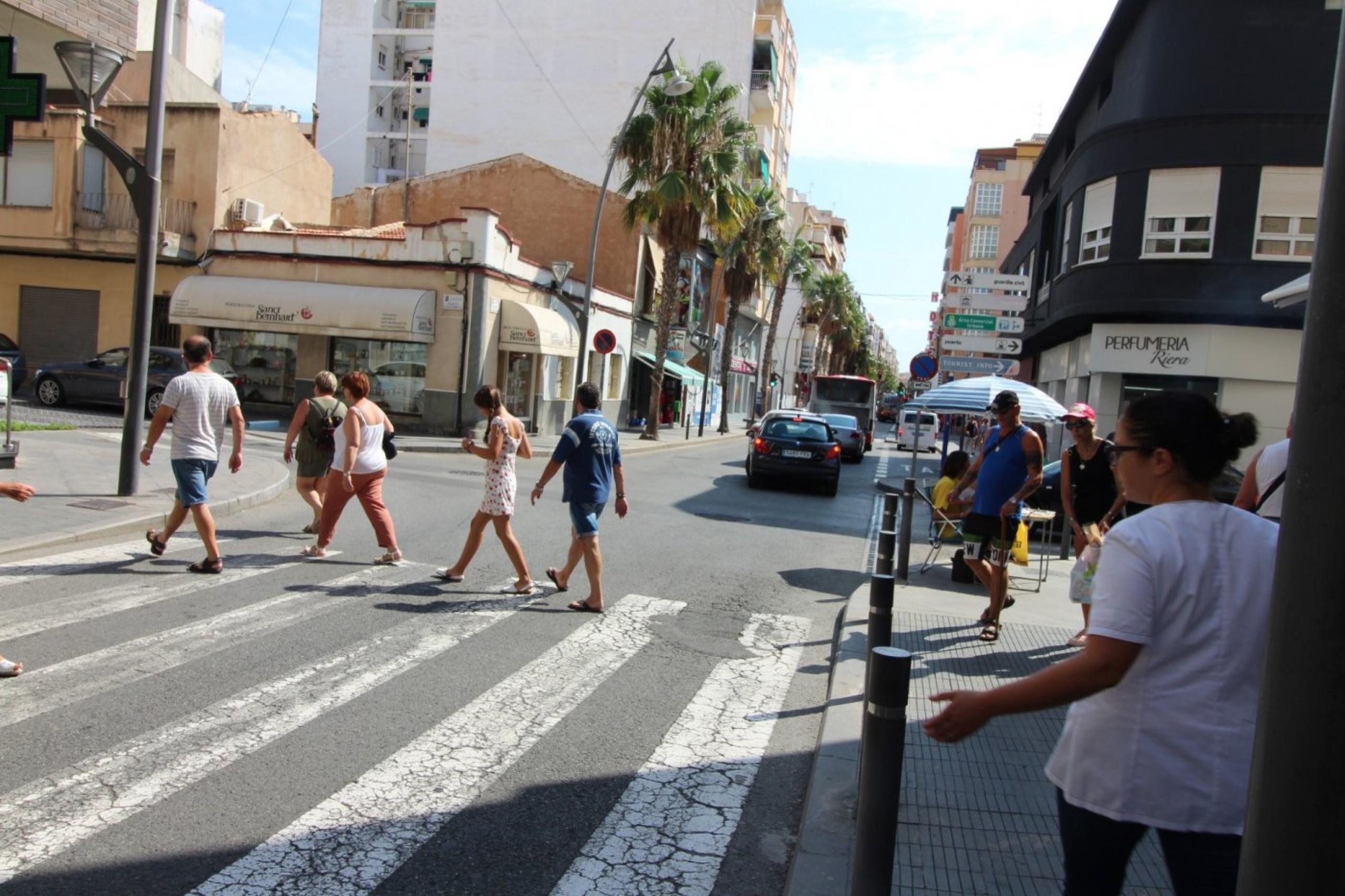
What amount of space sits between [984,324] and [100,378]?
18137mm

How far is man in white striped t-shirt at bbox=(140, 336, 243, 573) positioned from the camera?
7.84 metres

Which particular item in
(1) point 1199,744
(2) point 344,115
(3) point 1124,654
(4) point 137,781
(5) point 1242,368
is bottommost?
(4) point 137,781

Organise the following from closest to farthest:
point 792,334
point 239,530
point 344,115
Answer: point 239,530
point 344,115
point 792,334

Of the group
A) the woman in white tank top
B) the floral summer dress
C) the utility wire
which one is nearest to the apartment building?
the utility wire

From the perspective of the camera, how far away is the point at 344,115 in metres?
54.4

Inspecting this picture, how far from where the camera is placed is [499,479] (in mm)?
8172

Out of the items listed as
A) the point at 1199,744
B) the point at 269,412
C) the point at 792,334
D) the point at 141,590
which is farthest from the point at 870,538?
the point at 792,334

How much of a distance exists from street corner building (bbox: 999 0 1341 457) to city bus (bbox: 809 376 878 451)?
17.8m

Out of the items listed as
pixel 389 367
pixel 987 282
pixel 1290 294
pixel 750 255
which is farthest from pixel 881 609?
pixel 750 255

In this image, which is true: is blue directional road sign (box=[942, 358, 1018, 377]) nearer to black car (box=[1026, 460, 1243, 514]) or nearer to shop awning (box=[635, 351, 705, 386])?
black car (box=[1026, 460, 1243, 514])

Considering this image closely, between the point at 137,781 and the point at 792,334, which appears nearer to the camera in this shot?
the point at 137,781

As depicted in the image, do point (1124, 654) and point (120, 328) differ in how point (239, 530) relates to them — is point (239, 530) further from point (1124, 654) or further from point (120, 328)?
point (120, 328)

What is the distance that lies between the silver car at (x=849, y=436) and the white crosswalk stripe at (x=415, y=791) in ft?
78.1

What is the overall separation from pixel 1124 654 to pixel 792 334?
95.5 metres
